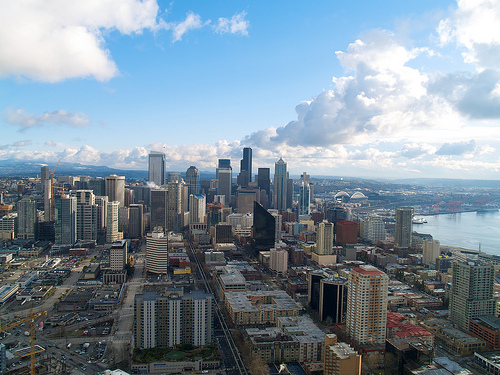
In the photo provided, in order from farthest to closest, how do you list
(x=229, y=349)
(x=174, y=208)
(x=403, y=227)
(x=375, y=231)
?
(x=174, y=208) → (x=375, y=231) → (x=403, y=227) → (x=229, y=349)

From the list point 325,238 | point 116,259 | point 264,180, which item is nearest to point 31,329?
point 116,259

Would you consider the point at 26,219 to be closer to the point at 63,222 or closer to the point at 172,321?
the point at 63,222

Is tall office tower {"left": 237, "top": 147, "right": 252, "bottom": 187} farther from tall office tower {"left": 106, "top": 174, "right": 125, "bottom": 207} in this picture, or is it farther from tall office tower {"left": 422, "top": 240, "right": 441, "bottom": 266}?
tall office tower {"left": 422, "top": 240, "right": 441, "bottom": 266}

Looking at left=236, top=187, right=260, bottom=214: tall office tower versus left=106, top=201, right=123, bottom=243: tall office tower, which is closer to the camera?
left=106, top=201, right=123, bottom=243: tall office tower

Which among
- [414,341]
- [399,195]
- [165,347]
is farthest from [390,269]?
[399,195]

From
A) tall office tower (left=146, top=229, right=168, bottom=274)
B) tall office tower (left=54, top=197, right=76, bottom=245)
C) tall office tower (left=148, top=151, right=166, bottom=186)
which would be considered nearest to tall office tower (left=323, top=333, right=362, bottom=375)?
tall office tower (left=146, top=229, right=168, bottom=274)

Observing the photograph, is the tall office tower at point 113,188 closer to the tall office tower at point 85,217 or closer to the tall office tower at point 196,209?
the tall office tower at point 196,209
